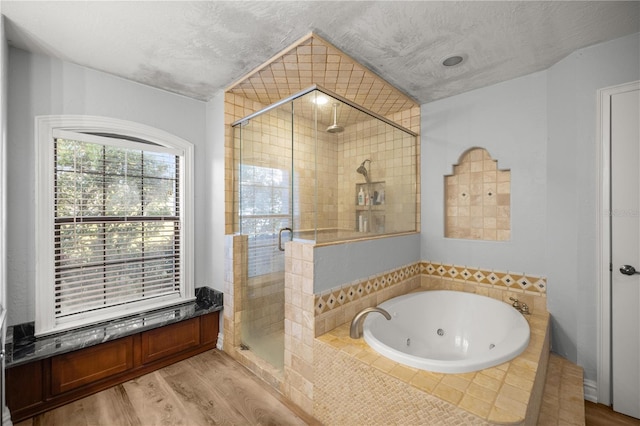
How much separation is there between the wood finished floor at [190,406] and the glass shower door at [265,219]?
0.29 m

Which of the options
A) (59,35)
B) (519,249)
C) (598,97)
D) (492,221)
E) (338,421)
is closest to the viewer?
(338,421)

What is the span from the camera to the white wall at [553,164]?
187 cm

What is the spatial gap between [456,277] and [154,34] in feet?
10.1

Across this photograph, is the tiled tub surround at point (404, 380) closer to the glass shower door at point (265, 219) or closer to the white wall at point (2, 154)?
the glass shower door at point (265, 219)

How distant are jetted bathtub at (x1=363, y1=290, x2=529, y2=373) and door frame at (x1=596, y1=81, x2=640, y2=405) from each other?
1.65ft

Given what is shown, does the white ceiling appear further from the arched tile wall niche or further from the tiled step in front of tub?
the tiled step in front of tub

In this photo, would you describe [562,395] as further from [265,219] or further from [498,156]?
[265,219]

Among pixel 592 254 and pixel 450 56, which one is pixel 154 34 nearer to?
pixel 450 56

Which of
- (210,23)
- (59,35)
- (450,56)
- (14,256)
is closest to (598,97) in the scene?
(450,56)

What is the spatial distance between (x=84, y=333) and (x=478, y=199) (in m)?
3.45

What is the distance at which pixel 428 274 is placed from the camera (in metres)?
2.76

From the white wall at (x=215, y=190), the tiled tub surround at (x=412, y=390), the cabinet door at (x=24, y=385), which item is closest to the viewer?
the tiled tub surround at (x=412, y=390)

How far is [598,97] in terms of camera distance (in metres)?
1.84

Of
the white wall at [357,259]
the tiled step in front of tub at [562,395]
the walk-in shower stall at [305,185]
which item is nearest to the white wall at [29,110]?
the walk-in shower stall at [305,185]
